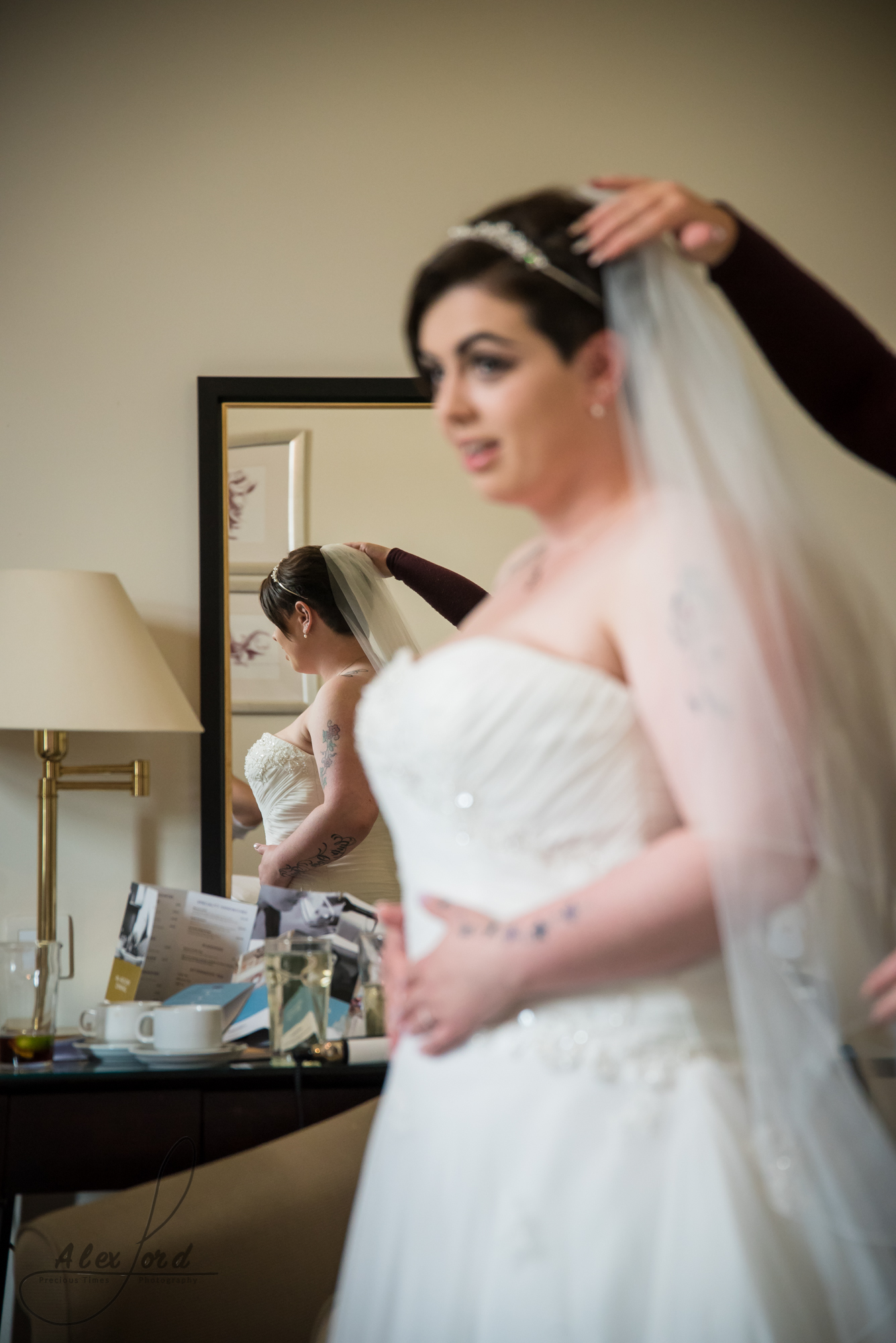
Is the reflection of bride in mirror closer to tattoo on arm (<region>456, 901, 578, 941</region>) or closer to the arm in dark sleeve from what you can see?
the arm in dark sleeve

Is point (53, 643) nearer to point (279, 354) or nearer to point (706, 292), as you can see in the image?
point (279, 354)

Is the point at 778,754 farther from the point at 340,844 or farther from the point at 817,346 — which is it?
the point at 340,844

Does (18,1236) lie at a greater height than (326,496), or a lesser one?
lesser

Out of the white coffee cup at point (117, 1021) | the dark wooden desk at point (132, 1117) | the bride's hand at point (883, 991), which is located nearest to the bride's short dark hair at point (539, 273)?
the bride's hand at point (883, 991)

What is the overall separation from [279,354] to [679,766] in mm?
1691

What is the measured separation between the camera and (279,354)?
7.23 feet

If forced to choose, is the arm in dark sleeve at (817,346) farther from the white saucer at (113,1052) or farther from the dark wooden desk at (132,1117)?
the white saucer at (113,1052)

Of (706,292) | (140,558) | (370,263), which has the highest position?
(370,263)

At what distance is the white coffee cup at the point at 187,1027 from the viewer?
5.39ft

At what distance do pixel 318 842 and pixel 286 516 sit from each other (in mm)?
617

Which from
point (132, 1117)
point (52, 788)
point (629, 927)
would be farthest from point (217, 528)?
point (629, 927)

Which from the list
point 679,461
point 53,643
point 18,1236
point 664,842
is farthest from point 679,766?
point 53,643

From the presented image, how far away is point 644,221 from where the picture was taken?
2.66 ft

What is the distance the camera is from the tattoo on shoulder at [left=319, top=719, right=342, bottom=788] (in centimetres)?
202
